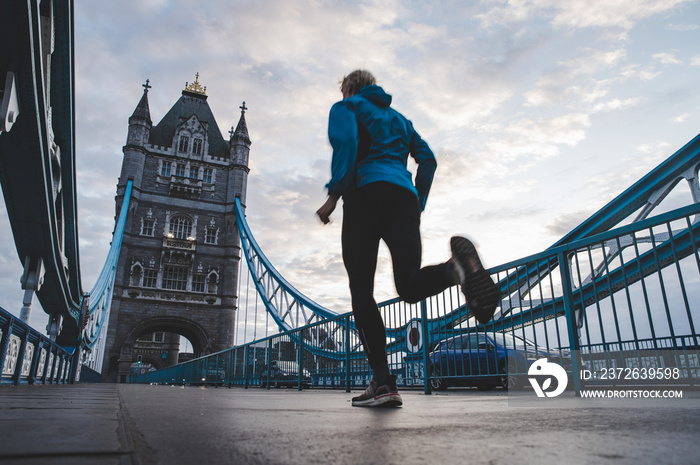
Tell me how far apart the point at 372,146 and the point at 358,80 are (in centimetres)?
46

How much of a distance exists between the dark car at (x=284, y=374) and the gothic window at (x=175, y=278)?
20.7 m

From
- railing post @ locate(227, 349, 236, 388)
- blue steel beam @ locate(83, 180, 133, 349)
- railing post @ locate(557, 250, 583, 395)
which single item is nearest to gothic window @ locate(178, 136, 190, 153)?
blue steel beam @ locate(83, 180, 133, 349)

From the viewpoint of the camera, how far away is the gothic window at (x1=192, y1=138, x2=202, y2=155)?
30.2 m

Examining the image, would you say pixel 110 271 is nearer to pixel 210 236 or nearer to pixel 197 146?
pixel 210 236

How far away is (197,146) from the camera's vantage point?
30.5 meters

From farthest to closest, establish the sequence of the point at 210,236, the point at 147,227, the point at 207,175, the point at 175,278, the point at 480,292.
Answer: the point at 207,175
the point at 210,236
the point at 147,227
the point at 175,278
the point at 480,292

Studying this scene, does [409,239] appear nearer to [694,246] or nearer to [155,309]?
[694,246]

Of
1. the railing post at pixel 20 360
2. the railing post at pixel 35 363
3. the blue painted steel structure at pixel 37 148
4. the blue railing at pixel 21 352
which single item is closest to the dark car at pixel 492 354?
the blue railing at pixel 21 352

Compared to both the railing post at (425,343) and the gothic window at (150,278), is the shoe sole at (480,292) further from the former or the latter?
the gothic window at (150,278)

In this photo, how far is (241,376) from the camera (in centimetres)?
836

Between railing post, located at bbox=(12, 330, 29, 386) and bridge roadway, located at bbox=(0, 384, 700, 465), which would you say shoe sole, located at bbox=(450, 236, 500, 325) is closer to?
bridge roadway, located at bbox=(0, 384, 700, 465)

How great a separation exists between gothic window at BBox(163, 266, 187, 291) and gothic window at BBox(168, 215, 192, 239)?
193 centimetres

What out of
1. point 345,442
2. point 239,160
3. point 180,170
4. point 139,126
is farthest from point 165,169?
point 345,442

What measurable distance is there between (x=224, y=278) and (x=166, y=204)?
5636 mm
